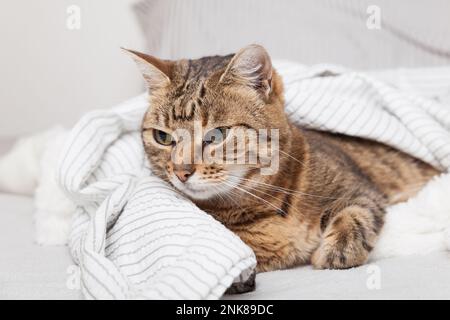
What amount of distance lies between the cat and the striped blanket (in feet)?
0.29

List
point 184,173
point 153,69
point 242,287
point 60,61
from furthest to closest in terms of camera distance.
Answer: point 60,61
point 153,69
point 184,173
point 242,287

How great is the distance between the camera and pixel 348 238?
1.20 meters

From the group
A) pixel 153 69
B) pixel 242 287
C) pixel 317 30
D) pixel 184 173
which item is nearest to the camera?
pixel 242 287

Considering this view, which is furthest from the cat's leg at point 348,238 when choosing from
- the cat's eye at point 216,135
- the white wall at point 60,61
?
the white wall at point 60,61

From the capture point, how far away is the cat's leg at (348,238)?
1.19m

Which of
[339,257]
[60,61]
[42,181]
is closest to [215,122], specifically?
[339,257]

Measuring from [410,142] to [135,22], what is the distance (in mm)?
1375

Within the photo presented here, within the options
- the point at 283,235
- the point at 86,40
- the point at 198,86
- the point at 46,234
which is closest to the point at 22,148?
the point at 46,234

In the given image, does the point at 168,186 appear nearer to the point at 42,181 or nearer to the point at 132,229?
the point at 132,229

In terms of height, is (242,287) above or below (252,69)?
below

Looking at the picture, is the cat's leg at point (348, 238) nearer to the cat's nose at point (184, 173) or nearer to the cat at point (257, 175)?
the cat at point (257, 175)

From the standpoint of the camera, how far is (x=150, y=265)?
1075 mm

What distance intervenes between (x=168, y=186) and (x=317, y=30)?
3.65 feet

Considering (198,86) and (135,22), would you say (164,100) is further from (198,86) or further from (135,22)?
(135,22)
